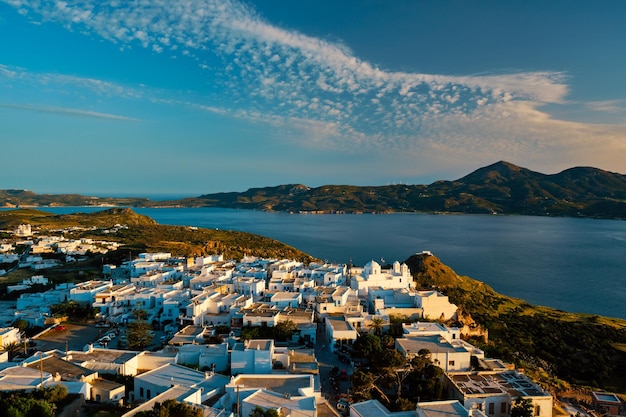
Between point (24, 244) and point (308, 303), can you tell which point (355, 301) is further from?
point (24, 244)

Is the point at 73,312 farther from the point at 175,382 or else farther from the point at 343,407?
the point at 343,407

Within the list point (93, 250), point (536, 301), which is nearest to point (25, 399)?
point (93, 250)

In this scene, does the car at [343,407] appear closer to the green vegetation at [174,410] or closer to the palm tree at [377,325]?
the green vegetation at [174,410]

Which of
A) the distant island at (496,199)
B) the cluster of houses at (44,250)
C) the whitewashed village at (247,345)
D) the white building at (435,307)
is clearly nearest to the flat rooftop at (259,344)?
the whitewashed village at (247,345)

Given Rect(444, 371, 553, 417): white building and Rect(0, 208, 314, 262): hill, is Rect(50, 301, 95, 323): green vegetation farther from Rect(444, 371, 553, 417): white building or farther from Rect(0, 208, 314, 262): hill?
Rect(444, 371, 553, 417): white building

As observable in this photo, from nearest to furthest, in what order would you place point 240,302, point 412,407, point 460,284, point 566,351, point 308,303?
point 412,407, point 240,302, point 308,303, point 566,351, point 460,284
